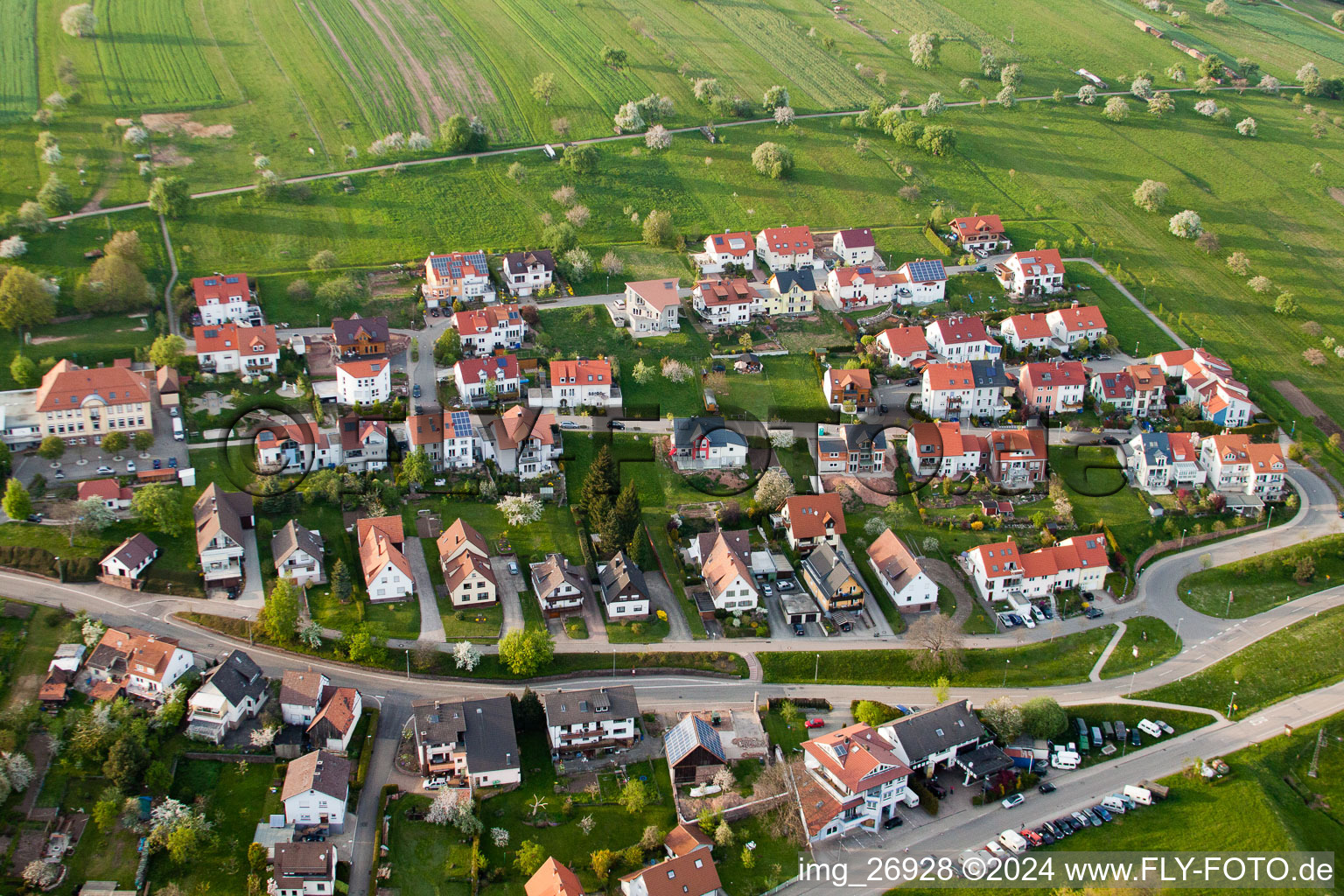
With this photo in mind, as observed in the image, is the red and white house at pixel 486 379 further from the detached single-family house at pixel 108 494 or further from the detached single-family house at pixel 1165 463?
the detached single-family house at pixel 1165 463

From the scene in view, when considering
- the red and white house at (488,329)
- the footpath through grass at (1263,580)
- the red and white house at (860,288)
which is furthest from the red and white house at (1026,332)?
the red and white house at (488,329)

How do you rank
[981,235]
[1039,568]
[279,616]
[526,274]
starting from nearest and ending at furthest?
[279,616] < [1039,568] < [526,274] < [981,235]

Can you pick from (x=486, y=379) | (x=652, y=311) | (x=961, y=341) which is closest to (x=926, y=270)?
(x=961, y=341)

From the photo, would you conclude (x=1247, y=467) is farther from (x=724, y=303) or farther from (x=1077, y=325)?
(x=724, y=303)

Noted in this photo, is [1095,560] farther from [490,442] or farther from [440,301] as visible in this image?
[440,301]

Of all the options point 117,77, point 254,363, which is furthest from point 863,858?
point 117,77
